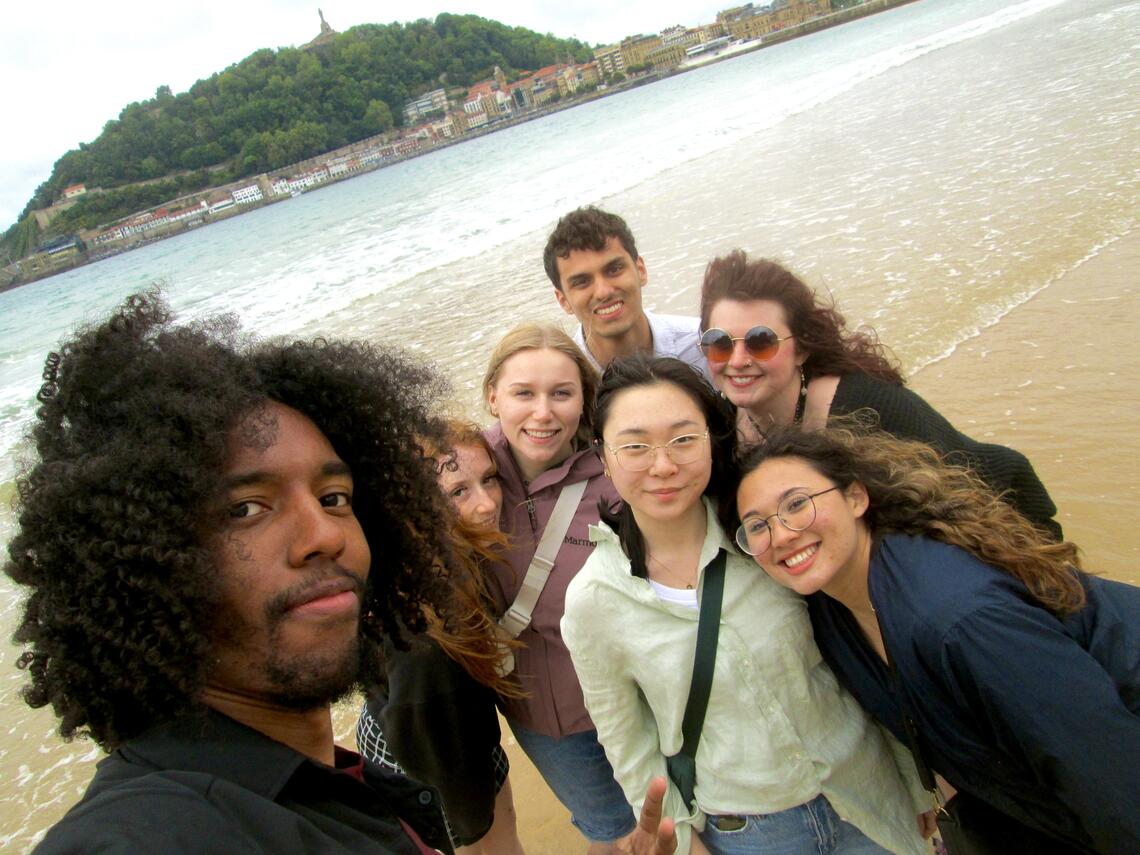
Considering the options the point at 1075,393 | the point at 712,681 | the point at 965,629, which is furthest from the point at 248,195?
the point at 965,629

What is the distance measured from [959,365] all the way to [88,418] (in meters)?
6.69

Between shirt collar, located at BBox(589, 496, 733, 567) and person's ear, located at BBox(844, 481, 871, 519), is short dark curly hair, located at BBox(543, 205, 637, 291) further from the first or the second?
person's ear, located at BBox(844, 481, 871, 519)

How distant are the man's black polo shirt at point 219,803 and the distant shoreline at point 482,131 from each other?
298 ft

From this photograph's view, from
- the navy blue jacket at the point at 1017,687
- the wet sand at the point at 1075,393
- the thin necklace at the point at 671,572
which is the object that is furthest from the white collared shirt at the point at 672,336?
the wet sand at the point at 1075,393

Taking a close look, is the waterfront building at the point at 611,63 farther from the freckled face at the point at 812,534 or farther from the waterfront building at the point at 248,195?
the freckled face at the point at 812,534

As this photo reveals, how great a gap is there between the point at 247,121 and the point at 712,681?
108 metres

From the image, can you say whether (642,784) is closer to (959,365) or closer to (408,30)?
(959,365)

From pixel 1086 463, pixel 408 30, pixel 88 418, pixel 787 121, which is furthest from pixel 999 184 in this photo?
pixel 408 30

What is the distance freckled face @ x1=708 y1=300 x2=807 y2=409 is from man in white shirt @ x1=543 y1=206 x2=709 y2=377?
841 mm

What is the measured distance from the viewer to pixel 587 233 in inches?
149

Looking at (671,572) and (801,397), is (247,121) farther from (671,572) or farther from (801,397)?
(671,572)

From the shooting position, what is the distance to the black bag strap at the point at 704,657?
1946 millimetres

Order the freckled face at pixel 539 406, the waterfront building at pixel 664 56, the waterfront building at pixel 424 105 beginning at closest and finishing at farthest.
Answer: the freckled face at pixel 539 406, the waterfront building at pixel 424 105, the waterfront building at pixel 664 56

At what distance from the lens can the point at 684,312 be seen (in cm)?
950
